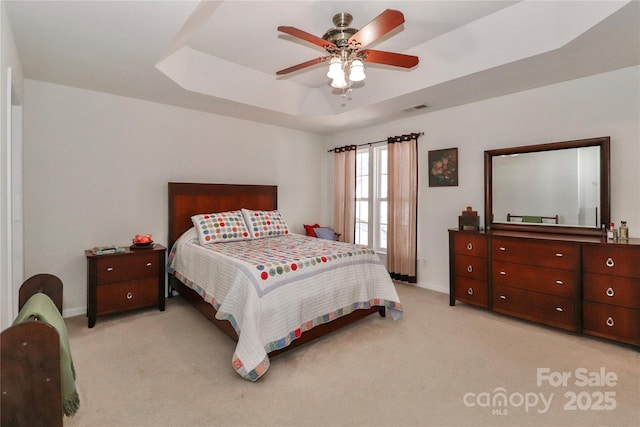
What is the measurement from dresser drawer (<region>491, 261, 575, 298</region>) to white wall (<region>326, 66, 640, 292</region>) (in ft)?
2.55

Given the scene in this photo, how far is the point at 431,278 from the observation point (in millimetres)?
4289

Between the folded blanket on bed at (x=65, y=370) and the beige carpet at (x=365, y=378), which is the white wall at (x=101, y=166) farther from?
the folded blanket on bed at (x=65, y=370)

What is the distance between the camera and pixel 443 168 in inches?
163

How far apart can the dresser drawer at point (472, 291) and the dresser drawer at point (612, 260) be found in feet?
3.02

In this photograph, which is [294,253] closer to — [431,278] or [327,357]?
[327,357]

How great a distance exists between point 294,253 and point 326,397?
4.24ft

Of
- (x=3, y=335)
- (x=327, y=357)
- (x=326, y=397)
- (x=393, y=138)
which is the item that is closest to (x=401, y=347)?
(x=327, y=357)

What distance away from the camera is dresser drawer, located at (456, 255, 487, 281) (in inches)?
132

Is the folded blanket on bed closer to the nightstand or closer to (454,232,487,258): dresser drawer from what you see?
the nightstand

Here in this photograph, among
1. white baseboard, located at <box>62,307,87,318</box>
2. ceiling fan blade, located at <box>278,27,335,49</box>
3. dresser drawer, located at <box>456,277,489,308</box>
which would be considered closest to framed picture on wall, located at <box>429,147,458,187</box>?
dresser drawer, located at <box>456,277,489,308</box>

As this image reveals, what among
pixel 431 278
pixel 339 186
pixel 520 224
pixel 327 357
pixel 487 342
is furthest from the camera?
pixel 339 186

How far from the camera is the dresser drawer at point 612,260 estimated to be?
97.5 inches

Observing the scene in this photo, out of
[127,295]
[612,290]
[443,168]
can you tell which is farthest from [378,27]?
[127,295]

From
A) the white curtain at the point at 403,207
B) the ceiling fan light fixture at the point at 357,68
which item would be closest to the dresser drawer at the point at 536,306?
the white curtain at the point at 403,207
